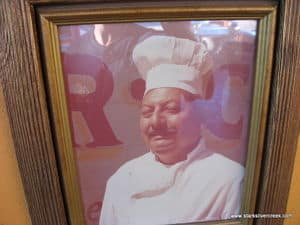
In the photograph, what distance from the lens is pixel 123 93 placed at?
55cm

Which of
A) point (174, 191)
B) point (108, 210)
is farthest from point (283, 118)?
point (108, 210)

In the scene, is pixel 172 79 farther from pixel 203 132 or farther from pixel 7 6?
pixel 7 6

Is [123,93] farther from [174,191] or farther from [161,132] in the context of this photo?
[174,191]

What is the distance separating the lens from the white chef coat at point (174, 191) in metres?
0.62

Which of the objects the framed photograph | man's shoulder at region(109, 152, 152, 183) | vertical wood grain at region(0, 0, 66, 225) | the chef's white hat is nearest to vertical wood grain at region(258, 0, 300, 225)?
the framed photograph

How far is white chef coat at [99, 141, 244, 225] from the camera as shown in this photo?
2.02 ft

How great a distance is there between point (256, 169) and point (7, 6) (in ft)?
1.79

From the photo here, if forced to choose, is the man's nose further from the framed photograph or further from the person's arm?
the person's arm

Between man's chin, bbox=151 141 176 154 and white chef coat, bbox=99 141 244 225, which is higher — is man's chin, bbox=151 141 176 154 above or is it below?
above

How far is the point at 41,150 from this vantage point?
1.81 ft

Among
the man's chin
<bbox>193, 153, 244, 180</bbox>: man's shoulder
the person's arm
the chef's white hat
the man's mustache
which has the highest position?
the chef's white hat


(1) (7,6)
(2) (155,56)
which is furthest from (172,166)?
(1) (7,6)

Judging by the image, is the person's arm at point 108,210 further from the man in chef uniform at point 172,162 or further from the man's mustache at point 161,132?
the man's mustache at point 161,132

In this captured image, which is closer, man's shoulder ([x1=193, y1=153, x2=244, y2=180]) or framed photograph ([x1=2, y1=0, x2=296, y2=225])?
framed photograph ([x1=2, y1=0, x2=296, y2=225])
